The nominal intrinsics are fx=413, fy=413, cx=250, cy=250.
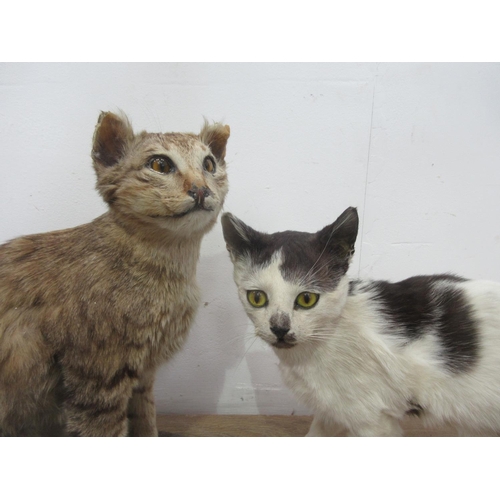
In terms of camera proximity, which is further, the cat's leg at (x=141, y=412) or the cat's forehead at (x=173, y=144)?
the cat's leg at (x=141, y=412)

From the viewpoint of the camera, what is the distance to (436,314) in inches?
41.1

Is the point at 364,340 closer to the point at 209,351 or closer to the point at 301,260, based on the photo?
the point at 301,260

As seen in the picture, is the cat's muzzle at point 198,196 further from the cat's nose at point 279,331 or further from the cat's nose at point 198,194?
the cat's nose at point 279,331

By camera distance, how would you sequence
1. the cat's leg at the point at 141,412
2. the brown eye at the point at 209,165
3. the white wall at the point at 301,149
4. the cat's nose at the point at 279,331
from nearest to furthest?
1. the cat's nose at the point at 279,331
2. the brown eye at the point at 209,165
3. the cat's leg at the point at 141,412
4. the white wall at the point at 301,149

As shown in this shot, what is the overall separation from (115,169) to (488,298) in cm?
98

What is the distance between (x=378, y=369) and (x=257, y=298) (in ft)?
1.13

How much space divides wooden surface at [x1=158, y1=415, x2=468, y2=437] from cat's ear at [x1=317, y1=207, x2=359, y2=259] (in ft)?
2.03

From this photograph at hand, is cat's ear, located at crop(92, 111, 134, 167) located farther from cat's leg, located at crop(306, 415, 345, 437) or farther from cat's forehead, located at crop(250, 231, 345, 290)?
cat's leg, located at crop(306, 415, 345, 437)

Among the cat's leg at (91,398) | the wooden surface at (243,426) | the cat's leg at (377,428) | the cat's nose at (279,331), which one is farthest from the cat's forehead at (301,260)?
the wooden surface at (243,426)

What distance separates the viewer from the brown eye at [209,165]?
1054 mm

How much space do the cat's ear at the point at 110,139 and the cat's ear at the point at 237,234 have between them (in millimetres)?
310

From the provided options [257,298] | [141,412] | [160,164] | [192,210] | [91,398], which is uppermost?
[160,164]

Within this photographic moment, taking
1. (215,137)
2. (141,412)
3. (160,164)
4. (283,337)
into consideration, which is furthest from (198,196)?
(141,412)

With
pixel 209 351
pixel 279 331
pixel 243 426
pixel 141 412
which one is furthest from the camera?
pixel 209 351
